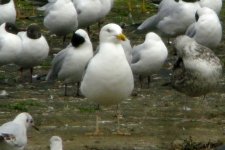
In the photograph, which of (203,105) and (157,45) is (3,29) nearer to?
(157,45)

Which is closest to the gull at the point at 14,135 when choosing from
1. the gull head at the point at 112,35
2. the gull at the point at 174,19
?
the gull head at the point at 112,35

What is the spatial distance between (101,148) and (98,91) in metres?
1.14

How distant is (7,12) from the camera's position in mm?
19391

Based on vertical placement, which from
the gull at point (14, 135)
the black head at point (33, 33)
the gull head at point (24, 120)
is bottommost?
the black head at point (33, 33)

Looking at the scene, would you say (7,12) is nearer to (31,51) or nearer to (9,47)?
(31,51)

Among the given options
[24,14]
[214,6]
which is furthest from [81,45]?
[24,14]

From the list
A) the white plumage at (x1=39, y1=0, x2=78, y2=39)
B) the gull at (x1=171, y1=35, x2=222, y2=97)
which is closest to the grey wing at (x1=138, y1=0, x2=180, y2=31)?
the white plumage at (x1=39, y1=0, x2=78, y2=39)

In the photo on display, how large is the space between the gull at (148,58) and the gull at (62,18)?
3.63 metres

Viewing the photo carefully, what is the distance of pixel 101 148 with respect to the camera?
410 inches

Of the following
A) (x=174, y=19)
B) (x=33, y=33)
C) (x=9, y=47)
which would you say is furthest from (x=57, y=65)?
(x=174, y=19)

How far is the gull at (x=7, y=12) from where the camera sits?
19309 mm

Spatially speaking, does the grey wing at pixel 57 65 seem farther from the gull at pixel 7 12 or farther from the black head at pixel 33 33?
the gull at pixel 7 12

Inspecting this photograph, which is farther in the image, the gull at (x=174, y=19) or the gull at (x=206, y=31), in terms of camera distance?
the gull at (x=174, y=19)

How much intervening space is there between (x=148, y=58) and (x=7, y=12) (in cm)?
501
